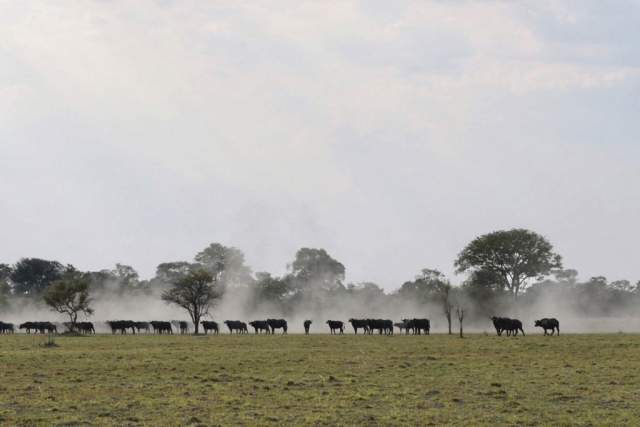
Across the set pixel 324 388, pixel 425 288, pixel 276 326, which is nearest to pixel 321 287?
pixel 425 288

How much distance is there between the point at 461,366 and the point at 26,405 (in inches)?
817

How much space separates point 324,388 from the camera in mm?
29750

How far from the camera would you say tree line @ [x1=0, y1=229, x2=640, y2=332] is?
98938mm

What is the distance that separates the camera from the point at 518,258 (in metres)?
127

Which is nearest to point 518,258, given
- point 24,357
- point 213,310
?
point 213,310

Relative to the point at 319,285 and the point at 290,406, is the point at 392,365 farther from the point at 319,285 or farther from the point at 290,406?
the point at 319,285

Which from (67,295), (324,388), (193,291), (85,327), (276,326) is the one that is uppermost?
(193,291)

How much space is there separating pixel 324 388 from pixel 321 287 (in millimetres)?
153253

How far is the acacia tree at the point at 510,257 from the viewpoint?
415ft

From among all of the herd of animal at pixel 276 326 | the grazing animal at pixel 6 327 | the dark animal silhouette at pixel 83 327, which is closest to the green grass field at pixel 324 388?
the herd of animal at pixel 276 326

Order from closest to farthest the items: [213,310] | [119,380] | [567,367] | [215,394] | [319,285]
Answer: [215,394], [119,380], [567,367], [213,310], [319,285]

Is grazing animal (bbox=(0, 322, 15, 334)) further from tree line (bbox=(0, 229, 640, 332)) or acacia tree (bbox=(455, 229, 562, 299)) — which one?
acacia tree (bbox=(455, 229, 562, 299))

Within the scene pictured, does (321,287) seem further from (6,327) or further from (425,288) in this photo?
(6,327)

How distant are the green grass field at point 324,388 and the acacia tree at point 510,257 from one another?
3148 inches
